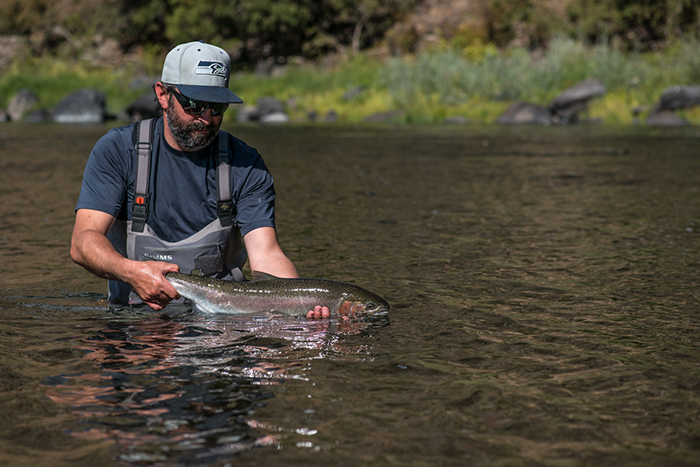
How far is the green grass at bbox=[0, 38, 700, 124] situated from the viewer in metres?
32.0

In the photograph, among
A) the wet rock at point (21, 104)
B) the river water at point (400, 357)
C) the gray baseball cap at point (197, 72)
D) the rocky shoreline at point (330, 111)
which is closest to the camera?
the river water at point (400, 357)

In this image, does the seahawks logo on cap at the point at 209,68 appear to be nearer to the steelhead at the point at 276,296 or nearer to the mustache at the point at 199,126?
the mustache at the point at 199,126

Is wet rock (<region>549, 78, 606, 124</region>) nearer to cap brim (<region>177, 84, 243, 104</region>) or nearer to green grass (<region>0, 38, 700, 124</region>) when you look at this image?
green grass (<region>0, 38, 700, 124</region>)

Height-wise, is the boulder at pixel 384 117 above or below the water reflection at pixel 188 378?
above

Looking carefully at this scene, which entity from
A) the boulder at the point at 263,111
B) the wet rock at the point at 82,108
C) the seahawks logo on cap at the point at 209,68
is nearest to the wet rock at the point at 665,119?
the boulder at the point at 263,111

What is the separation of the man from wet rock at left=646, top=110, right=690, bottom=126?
2578 cm

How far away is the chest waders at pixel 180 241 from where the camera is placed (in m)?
5.41

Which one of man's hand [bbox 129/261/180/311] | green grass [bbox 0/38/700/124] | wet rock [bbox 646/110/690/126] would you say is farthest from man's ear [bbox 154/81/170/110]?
green grass [bbox 0/38/700/124]

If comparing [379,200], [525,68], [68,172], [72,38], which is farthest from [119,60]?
[379,200]

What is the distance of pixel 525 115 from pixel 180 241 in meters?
27.8

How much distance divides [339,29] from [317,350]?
52012 mm

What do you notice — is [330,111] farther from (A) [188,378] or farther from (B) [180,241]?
(A) [188,378]

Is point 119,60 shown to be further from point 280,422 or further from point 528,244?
point 280,422

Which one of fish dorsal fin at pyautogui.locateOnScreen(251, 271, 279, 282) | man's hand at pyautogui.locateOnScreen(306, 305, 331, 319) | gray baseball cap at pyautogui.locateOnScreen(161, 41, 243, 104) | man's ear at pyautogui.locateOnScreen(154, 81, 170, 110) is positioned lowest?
man's hand at pyautogui.locateOnScreen(306, 305, 331, 319)
